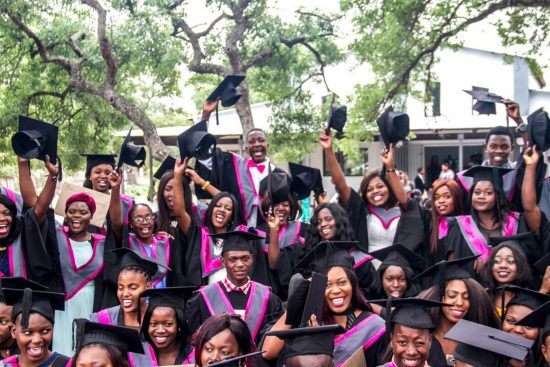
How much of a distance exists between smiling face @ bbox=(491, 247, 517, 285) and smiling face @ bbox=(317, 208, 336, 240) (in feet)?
3.74

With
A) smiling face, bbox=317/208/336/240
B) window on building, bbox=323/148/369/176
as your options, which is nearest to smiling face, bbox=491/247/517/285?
smiling face, bbox=317/208/336/240

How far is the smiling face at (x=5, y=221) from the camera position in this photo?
5023 millimetres

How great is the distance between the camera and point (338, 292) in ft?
14.1

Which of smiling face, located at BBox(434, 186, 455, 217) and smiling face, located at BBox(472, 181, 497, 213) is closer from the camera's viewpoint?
smiling face, located at BBox(472, 181, 497, 213)

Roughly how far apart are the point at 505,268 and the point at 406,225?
1.12 metres

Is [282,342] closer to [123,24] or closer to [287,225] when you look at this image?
[287,225]

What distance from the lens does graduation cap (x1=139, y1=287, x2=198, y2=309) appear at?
171 inches

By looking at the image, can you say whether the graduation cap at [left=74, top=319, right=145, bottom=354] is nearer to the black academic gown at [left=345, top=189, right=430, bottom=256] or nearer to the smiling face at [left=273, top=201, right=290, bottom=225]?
the smiling face at [left=273, top=201, right=290, bottom=225]

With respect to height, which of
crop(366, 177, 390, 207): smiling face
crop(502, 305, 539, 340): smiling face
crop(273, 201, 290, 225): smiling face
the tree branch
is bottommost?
crop(502, 305, 539, 340): smiling face

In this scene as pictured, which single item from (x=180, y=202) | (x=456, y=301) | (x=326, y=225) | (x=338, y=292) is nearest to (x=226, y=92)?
(x=180, y=202)

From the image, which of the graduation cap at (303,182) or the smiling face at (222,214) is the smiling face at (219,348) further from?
the graduation cap at (303,182)

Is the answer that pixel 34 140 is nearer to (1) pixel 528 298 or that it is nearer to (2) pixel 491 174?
(2) pixel 491 174

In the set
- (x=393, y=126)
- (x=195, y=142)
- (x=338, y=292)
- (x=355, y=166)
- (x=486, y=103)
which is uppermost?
(x=355, y=166)

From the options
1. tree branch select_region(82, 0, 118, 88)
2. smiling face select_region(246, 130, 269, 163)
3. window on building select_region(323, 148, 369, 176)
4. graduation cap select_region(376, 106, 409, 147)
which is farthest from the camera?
window on building select_region(323, 148, 369, 176)
